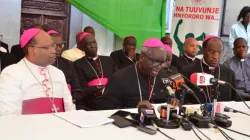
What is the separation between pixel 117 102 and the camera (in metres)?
2.86

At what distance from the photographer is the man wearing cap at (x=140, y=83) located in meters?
2.82

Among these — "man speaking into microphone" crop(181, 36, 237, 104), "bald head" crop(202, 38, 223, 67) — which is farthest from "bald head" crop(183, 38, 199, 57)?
"bald head" crop(202, 38, 223, 67)

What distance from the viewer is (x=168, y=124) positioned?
1.95m

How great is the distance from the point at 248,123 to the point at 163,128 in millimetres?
675

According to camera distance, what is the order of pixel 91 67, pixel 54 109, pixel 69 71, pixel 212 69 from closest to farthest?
pixel 54 109 → pixel 212 69 → pixel 69 71 → pixel 91 67

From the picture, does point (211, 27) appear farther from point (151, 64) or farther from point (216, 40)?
point (151, 64)

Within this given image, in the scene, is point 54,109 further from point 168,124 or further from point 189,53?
point 189,53

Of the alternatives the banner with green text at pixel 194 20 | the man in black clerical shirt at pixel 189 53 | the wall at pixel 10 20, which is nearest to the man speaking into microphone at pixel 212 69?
the man in black clerical shirt at pixel 189 53

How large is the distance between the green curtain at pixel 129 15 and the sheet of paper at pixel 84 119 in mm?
3573

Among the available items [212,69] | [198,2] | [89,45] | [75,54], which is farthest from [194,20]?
[212,69]

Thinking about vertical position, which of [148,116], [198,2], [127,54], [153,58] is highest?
[198,2]

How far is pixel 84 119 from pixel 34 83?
2.55 ft

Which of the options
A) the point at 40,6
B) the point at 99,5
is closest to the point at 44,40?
the point at 99,5

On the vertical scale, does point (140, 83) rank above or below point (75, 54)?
below
